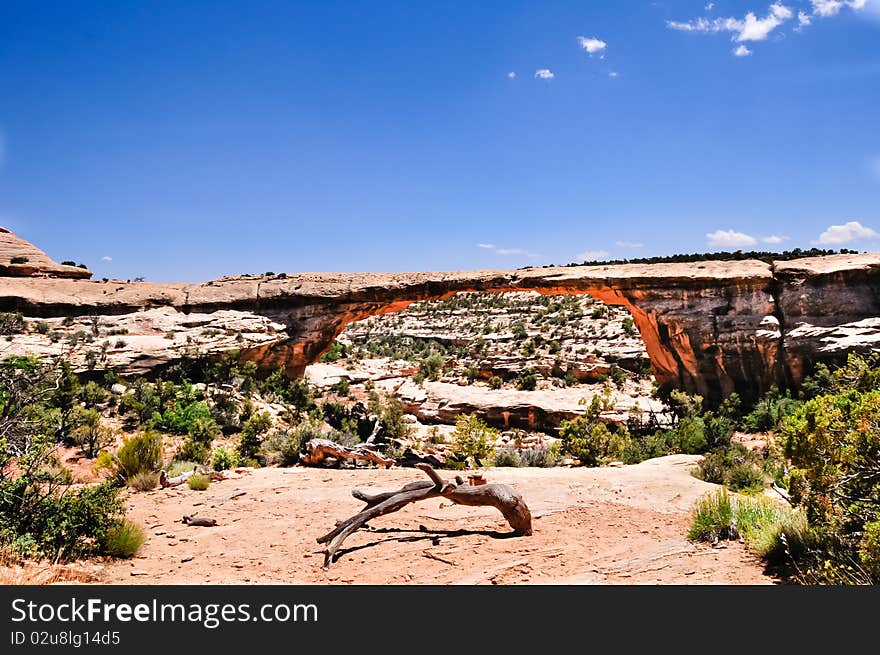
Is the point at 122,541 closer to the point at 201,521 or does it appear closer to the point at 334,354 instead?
the point at 201,521

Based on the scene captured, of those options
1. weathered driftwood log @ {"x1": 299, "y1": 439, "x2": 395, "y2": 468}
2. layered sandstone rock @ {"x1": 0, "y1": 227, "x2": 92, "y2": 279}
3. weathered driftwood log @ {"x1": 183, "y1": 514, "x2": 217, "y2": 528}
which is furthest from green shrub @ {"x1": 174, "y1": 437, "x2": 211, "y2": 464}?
layered sandstone rock @ {"x1": 0, "y1": 227, "x2": 92, "y2": 279}

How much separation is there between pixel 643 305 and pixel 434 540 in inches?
551

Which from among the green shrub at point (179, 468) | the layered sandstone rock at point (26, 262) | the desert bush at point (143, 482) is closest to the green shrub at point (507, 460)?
the green shrub at point (179, 468)

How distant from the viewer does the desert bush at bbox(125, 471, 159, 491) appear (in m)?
Answer: 8.10

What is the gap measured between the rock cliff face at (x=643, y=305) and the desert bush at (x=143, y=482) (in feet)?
→ 30.3

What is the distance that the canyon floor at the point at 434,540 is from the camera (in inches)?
181

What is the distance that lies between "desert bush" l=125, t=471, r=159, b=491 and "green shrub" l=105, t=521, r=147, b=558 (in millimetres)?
3067

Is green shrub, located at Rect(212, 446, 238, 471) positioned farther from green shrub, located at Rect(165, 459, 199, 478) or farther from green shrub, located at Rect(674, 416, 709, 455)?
green shrub, located at Rect(674, 416, 709, 455)

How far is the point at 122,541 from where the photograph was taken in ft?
17.0

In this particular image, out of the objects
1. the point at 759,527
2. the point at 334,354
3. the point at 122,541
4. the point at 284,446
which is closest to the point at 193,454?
the point at 284,446

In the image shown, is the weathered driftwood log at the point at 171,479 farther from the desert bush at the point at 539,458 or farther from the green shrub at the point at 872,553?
the green shrub at the point at 872,553

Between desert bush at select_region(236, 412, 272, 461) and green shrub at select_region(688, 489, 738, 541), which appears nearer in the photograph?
green shrub at select_region(688, 489, 738, 541)

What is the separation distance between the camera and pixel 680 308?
1686 centimetres
